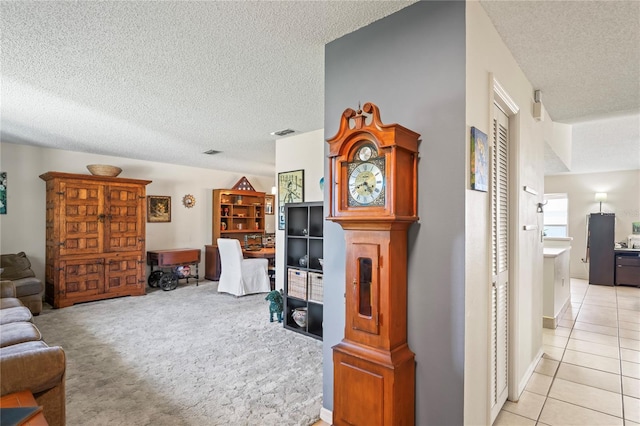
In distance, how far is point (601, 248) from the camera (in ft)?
22.4

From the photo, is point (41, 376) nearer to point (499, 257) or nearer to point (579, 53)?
point (499, 257)

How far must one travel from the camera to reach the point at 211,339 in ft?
11.5

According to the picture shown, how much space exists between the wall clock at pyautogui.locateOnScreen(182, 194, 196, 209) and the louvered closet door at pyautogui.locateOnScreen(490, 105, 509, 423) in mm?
6160

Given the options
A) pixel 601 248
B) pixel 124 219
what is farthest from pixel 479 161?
pixel 601 248

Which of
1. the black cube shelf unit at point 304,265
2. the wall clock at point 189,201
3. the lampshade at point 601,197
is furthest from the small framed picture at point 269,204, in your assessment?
the lampshade at point 601,197

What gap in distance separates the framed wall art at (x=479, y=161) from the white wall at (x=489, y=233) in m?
0.05

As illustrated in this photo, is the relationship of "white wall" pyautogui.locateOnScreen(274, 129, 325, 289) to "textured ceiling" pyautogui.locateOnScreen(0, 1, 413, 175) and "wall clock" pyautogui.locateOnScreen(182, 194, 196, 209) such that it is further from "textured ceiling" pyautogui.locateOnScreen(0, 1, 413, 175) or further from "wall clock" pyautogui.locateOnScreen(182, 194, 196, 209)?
"wall clock" pyautogui.locateOnScreen(182, 194, 196, 209)

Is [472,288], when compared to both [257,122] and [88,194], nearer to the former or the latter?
[257,122]

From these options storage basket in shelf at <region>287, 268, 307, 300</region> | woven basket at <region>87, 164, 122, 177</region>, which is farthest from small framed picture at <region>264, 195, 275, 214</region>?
storage basket in shelf at <region>287, 268, 307, 300</region>

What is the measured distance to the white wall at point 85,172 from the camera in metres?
4.99

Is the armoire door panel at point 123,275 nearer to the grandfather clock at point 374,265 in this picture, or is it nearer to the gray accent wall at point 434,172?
the grandfather clock at point 374,265

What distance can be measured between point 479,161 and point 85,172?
6.27 metres

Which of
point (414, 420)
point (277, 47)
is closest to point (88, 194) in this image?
point (277, 47)

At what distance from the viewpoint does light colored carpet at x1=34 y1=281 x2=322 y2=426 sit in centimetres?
220
